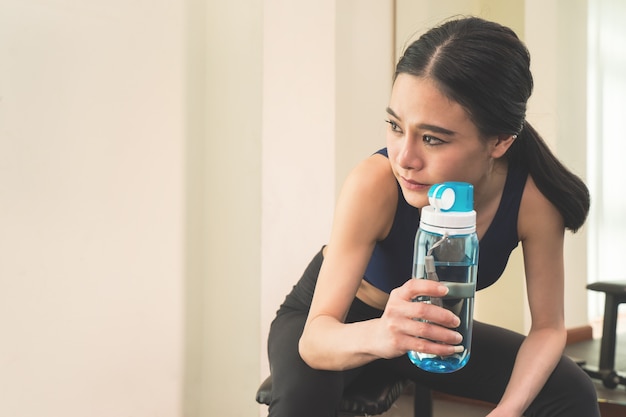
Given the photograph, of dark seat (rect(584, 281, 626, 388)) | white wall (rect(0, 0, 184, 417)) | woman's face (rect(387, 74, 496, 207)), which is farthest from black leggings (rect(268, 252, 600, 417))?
dark seat (rect(584, 281, 626, 388))

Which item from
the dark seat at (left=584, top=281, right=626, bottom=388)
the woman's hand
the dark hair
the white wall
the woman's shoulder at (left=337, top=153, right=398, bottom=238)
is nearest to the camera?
the woman's hand

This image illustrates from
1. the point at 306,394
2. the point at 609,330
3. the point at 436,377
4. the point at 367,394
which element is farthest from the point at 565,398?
the point at 609,330

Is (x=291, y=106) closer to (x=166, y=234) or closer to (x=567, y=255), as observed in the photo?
(x=166, y=234)

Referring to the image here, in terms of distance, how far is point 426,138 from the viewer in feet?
3.11

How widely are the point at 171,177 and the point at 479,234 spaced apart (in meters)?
0.97

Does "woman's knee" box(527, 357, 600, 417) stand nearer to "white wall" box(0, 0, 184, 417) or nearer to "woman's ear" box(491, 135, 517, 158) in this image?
"woman's ear" box(491, 135, 517, 158)

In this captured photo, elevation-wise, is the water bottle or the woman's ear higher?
the woman's ear

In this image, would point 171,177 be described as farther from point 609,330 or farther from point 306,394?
point 609,330

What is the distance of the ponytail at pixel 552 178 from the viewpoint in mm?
1103

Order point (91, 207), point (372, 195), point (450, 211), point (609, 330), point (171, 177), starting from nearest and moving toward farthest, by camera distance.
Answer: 1. point (450, 211)
2. point (372, 195)
3. point (91, 207)
4. point (171, 177)
5. point (609, 330)

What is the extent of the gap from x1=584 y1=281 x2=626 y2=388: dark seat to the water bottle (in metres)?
1.30

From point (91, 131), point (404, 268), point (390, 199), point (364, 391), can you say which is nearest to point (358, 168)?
point (390, 199)

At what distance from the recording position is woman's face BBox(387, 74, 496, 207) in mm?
932

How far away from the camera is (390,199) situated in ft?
3.46
